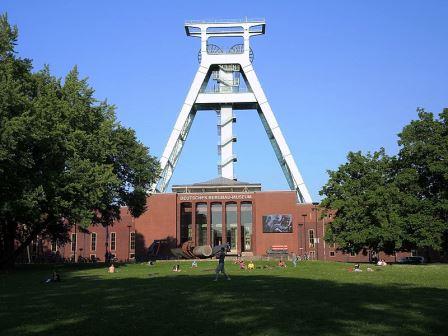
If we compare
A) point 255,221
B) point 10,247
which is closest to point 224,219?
point 255,221

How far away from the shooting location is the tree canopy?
52281 mm

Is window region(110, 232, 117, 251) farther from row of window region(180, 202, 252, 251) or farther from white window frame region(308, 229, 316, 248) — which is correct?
white window frame region(308, 229, 316, 248)

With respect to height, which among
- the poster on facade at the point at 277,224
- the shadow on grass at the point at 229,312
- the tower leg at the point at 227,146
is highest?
the tower leg at the point at 227,146

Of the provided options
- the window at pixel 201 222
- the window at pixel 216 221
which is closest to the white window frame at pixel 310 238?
the window at pixel 216 221

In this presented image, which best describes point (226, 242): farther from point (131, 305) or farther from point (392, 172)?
point (131, 305)

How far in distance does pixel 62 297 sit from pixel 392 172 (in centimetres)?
4616

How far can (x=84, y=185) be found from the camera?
137ft

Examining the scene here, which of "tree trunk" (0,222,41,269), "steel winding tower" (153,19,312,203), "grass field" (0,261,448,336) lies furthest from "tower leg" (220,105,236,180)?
"grass field" (0,261,448,336)

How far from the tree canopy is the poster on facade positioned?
62.0ft

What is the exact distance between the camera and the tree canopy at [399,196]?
5228cm

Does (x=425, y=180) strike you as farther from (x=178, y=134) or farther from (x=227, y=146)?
(x=178, y=134)

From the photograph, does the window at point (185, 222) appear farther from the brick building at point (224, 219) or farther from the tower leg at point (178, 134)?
the tower leg at point (178, 134)

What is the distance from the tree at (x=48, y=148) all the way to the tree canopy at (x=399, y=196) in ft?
80.5

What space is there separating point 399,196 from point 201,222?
3545 centimetres
